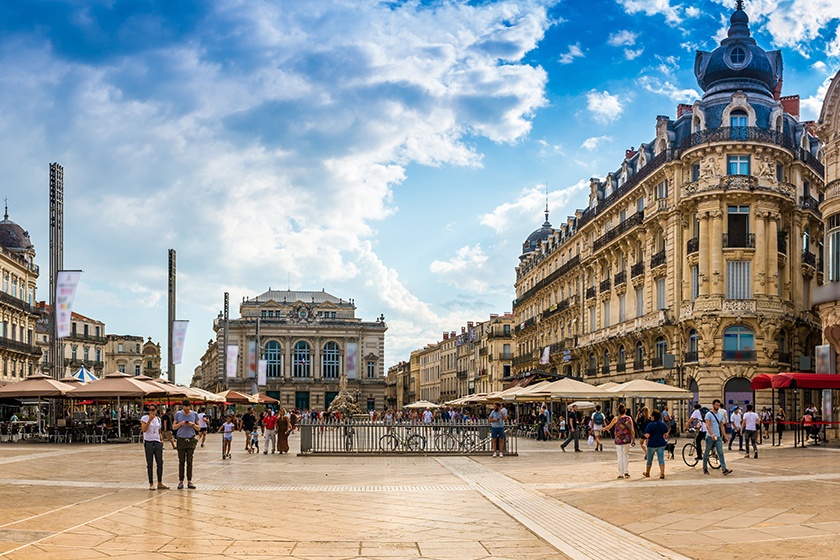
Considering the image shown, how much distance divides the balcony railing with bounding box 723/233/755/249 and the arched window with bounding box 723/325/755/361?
11.8 ft

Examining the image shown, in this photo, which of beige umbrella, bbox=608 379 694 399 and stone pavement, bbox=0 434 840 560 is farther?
beige umbrella, bbox=608 379 694 399

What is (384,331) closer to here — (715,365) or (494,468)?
(715,365)

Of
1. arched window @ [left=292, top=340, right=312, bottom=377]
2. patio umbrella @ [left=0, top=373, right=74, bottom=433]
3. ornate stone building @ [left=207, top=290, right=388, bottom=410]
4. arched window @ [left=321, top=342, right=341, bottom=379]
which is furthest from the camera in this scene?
arched window @ [left=321, top=342, right=341, bottom=379]

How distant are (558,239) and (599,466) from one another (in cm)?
4867

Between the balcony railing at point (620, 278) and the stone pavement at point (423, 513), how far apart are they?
97.5ft

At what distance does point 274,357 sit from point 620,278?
73.6m

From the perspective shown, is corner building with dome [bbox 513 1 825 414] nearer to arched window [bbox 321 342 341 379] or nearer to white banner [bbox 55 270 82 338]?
white banner [bbox 55 270 82 338]

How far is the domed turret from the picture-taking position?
1834 inches

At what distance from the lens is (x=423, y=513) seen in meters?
13.6

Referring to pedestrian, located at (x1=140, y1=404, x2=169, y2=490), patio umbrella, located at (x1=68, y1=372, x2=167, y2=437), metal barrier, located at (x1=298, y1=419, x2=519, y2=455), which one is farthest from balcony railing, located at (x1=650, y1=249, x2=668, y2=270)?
pedestrian, located at (x1=140, y1=404, x2=169, y2=490)

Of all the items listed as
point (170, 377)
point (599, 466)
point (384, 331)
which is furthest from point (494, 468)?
point (384, 331)

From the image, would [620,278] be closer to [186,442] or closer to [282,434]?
[282,434]

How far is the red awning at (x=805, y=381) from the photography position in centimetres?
3069

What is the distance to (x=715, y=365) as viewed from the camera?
140 ft
